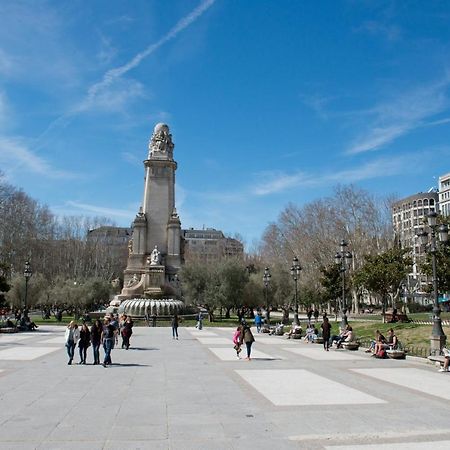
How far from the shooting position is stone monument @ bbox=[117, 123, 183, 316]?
55594 millimetres

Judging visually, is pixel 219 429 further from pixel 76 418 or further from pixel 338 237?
pixel 338 237

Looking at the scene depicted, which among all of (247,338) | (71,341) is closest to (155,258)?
(247,338)

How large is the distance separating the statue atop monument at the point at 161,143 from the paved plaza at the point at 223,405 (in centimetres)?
4711

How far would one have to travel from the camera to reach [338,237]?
56.6 meters

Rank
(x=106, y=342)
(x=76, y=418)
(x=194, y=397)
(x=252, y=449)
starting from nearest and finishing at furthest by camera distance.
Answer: (x=252, y=449), (x=76, y=418), (x=194, y=397), (x=106, y=342)

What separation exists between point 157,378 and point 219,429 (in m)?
5.40

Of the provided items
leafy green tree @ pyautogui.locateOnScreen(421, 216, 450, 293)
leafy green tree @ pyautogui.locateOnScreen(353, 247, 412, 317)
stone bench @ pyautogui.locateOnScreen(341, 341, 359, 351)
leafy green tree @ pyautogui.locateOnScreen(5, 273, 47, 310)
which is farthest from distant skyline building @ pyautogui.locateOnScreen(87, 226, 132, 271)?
stone bench @ pyautogui.locateOnScreen(341, 341, 359, 351)

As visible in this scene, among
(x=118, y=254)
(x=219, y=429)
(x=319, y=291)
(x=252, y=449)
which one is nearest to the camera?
(x=252, y=449)

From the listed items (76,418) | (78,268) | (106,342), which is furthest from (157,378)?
(78,268)

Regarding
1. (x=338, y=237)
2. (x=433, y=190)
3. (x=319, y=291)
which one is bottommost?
(x=319, y=291)

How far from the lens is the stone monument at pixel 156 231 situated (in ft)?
182

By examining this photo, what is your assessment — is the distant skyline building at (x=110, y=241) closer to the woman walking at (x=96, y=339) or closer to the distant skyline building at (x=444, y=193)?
the distant skyline building at (x=444, y=193)

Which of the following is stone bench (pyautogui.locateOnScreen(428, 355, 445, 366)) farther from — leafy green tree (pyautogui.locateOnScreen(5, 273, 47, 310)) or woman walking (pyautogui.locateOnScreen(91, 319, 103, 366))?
leafy green tree (pyautogui.locateOnScreen(5, 273, 47, 310))

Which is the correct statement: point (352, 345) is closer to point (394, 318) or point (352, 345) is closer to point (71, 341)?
point (394, 318)
